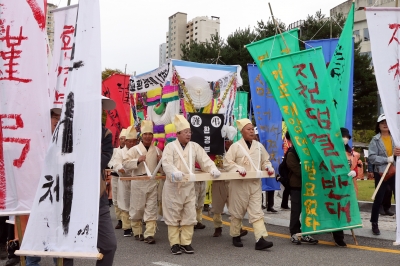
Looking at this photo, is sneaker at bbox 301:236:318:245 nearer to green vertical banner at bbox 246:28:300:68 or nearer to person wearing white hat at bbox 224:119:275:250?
person wearing white hat at bbox 224:119:275:250

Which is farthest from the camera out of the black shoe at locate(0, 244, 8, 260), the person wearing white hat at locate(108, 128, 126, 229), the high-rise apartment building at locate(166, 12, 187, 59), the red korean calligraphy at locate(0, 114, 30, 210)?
the high-rise apartment building at locate(166, 12, 187, 59)

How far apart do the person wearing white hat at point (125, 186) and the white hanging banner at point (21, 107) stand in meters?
3.45

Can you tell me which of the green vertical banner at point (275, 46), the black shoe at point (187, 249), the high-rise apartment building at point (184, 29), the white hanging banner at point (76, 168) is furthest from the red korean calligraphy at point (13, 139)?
the high-rise apartment building at point (184, 29)

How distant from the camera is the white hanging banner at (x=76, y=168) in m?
3.47

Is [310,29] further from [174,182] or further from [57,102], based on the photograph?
[57,102]

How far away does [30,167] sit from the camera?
4219mm

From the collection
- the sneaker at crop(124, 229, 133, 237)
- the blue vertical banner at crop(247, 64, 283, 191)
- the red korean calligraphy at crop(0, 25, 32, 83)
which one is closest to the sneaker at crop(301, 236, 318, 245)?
the blue vertical banner at crop(247, 64, 283, 191)

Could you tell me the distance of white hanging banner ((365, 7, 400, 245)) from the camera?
17.0 feet

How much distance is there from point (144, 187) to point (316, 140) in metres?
2.92

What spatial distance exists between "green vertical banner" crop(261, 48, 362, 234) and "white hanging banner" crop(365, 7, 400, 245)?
1096 mm

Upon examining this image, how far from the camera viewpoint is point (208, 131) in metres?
7.21

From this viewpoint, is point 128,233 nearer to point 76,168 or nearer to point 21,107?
point 21,107

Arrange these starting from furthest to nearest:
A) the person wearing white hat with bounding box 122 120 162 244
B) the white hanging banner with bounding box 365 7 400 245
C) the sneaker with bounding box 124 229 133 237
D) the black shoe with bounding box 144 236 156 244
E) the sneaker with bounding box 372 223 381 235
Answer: the sneaker with bounding box 124 229 133 237 < the person wearing white hat with bounding box 122 120 162 244 < the black shoe with bounding box 144 236 156 244 < the sneaker with bounding box 372 223 381 235 < the white hanging banner with bounding box 365 7 400 245

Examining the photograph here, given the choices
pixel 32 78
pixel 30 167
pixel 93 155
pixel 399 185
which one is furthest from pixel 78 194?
pixel 399 185
